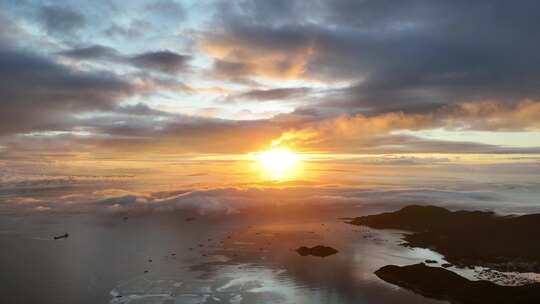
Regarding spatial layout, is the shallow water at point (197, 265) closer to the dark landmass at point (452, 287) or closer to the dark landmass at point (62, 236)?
the dark landmass at point (62, 236)

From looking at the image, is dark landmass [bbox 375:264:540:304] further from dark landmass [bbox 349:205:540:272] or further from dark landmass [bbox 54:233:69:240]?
dark landmass [bbox 54:233:69:240]

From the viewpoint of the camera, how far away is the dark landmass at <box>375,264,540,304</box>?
233 ft

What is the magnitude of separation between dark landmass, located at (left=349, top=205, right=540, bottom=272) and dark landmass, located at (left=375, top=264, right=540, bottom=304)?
66.4 feet

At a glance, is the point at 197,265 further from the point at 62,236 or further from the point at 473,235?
the point at 473,235

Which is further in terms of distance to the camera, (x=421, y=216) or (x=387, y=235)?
(x=421, y=216)

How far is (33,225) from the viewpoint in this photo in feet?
600

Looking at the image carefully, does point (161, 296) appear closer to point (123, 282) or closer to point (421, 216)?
point (123, 282)

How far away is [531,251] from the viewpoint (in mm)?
111188

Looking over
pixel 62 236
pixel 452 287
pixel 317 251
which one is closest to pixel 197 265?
pixel 317 251

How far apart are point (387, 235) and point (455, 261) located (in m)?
53.2

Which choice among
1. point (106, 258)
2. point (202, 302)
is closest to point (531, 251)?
point (202, 302)

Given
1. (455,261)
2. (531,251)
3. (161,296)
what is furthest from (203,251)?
(531,251)

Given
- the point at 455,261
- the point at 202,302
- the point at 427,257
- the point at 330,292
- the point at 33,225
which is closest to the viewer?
the point at 202,302

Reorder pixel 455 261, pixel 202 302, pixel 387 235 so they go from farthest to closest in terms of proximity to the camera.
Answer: pixel 387 235 < pixel 455 261 < pixel 202 302
